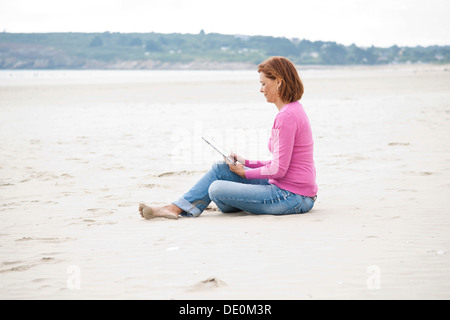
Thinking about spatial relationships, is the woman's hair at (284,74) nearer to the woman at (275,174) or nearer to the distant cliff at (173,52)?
the woman at (275,174)

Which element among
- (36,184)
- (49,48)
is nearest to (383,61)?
(49,48)

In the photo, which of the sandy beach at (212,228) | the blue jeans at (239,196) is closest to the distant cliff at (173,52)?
the sandy beach at (212,228)

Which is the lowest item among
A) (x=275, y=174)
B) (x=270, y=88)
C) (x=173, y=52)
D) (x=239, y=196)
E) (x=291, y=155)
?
(x=239, y=196)

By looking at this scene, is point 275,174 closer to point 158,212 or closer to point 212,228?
point 212,228

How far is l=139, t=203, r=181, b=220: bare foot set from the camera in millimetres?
5152

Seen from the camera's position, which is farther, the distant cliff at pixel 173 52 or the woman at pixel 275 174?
the distant cliff at pixel 173 52

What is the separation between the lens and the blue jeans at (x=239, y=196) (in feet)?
16.2

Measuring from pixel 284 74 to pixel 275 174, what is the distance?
33.8 inches

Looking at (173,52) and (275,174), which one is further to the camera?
(173,52)

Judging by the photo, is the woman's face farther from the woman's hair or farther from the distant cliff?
the distant cliff

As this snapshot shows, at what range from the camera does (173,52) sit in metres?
123

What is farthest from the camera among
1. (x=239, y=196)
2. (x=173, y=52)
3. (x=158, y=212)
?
(x=173, y=52)

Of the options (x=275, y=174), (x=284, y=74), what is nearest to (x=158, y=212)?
(x=275, y=174)

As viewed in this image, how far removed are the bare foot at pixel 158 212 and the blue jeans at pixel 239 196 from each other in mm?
73
